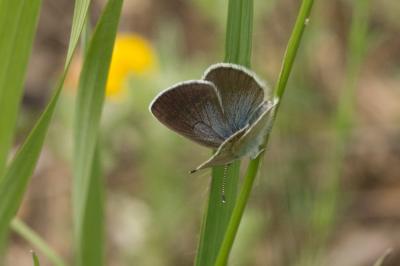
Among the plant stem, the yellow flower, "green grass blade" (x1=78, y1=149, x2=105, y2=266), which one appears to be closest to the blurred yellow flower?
the yellow flower

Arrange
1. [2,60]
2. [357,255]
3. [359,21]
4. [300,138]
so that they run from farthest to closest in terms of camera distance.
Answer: [357,255]
[300,138]
[359,21]
[2,60]

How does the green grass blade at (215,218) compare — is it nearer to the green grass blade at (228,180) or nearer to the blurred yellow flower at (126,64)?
the green grass blade at (228,180)

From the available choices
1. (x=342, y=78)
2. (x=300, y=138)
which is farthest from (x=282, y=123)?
(x=342, y=78)

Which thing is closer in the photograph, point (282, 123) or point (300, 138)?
point (282, 123)

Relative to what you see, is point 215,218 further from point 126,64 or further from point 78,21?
point 126,64

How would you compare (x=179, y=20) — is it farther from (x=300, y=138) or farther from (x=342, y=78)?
(x=300, y=138)

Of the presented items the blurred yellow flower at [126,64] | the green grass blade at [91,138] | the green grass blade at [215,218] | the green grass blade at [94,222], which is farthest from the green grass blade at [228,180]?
the blurred yellow flower at [126,64]
